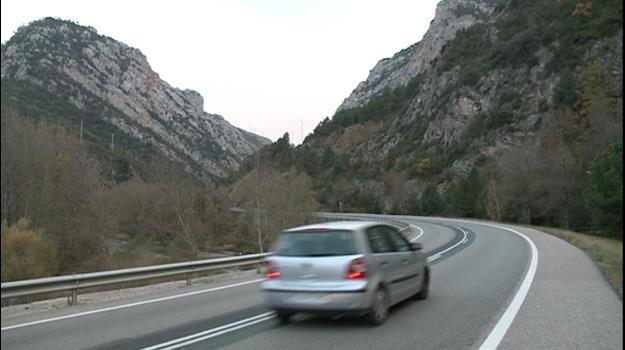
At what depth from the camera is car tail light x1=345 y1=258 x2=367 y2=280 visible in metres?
8.66

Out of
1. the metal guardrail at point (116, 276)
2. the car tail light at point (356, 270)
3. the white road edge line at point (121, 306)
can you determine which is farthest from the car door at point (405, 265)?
the metal guardrail at point (116, 276)

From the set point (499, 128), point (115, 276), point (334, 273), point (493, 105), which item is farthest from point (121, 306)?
point (493, 105)

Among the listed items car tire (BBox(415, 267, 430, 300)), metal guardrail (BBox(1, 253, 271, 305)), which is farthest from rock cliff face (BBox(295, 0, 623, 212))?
car tire (BBox(415, 267, 430, 300))

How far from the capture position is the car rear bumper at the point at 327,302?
28.1 ft

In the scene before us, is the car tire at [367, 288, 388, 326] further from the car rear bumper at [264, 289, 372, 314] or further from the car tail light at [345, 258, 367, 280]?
the car tail light at [345, 258, 367, 280]

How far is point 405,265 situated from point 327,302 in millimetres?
2109

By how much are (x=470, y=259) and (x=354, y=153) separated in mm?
116753

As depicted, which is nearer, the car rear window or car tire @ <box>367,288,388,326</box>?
car tire @ <box>367,288,388,326</box>

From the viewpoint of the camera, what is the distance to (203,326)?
9.16 metres

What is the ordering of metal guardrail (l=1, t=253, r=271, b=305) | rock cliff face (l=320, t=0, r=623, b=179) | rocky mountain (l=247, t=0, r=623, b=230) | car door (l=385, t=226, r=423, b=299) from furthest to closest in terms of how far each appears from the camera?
rock cliff face (l=320, t=0, r=623, b=179), rocky mountain (l=247, t=0, r=623, b=230), metal guardrail (l=1, t=253, r=271, b=305), car door (l=385, t=226, r=423, b=299)

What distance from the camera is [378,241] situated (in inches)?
379

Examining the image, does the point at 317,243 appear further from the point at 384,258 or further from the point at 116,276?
the point at 116,276

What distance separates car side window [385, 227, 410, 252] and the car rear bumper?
1740mm

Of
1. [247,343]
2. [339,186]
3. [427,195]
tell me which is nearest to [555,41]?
[427,195]
